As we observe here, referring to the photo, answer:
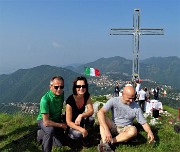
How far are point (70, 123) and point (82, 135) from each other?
0.51m

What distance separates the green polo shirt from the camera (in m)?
8.46

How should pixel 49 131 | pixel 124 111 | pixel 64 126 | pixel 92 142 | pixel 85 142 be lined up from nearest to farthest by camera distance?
pixel 49 131 < pixel 124 111 < pixel 64 126 < pixel 85 142 < pixel 92 142

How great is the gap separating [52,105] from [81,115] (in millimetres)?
915

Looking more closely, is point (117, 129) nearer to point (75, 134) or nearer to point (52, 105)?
point (75, 134)

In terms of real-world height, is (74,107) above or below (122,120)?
above

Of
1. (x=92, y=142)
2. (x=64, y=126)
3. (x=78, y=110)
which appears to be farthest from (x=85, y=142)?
(x=78, y=110)

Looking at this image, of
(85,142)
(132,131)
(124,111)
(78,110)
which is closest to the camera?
(132,131)

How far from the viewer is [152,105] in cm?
2617

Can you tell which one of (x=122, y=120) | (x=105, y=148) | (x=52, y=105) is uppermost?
(x=52, y=105)

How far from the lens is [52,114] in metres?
8.89

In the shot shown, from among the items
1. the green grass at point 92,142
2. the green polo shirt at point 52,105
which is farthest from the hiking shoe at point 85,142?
the green polo shirt at point 52,105

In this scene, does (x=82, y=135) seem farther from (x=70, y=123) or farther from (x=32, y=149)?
(x=32, y=149)

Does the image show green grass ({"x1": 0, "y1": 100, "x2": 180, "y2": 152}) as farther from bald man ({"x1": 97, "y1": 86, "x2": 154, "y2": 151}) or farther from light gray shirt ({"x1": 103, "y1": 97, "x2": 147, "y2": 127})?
light gray shirt ({"x1": 103, "y1": 97, "x2": 147, "y2": 127})

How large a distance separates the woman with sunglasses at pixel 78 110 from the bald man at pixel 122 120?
1.78 ft
